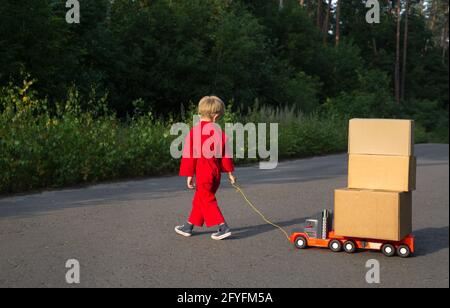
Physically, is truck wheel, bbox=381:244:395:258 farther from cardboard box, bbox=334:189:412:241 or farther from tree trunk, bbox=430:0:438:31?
tree trunk, bbox=430:0:438:31

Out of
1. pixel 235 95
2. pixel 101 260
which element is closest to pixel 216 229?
pixel 101 260

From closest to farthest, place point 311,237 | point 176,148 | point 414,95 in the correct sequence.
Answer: point 311,237 → point 176,148 → point 414,95

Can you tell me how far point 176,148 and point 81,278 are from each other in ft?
29.4

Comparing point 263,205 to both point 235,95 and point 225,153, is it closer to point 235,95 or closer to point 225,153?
point 225,153

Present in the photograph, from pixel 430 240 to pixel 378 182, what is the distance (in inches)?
50.5

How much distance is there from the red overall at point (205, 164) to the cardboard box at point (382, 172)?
62.1 inches

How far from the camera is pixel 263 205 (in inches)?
375

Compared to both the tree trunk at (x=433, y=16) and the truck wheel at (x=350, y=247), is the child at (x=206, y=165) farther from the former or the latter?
the tree trunk at (x=433, y=16)

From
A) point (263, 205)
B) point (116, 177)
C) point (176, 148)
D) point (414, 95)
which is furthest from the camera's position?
point (414, 95)

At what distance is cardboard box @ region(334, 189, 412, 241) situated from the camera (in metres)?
5.97

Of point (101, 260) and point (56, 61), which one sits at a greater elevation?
point (56, 61)

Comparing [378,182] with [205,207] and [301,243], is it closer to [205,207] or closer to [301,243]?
[301,243]

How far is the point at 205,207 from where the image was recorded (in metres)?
7.14

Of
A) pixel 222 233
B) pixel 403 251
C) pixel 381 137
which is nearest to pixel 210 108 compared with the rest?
pixel 222 233
